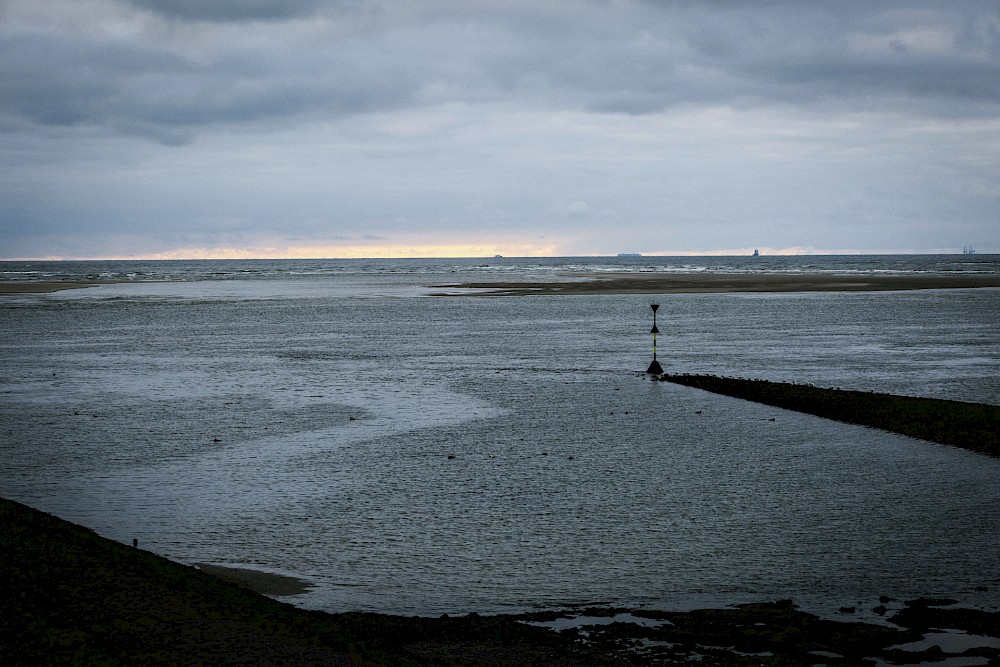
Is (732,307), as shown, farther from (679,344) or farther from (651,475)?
(651,475)

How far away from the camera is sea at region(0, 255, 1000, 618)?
44.4 feet

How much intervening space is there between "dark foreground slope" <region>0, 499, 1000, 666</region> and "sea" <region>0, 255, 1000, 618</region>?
0.84 meters

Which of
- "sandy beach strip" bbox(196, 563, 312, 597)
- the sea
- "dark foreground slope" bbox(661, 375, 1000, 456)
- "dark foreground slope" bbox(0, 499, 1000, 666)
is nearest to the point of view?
"dark foreground slope" bbox(0, 499, 1000, 666)

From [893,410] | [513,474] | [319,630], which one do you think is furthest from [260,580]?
[893,410]

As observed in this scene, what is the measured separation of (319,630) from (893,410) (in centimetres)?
1965

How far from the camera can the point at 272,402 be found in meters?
30.3

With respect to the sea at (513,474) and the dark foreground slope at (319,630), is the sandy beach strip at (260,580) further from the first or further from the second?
the dark foreground slope at (319,630)

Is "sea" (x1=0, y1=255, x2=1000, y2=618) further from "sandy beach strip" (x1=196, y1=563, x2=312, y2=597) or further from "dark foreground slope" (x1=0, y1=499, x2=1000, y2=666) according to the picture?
"dark foreground slope" (x1=0, y1=499, x2=1000, y2=666)

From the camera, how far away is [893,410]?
25.7 m

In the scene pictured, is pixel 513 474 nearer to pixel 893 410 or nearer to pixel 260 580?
pixel 260 580

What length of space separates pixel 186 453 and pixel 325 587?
10418mm

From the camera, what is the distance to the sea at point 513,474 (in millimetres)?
13547

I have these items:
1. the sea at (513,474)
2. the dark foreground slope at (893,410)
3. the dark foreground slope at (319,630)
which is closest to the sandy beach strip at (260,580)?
the sea at (513,474)

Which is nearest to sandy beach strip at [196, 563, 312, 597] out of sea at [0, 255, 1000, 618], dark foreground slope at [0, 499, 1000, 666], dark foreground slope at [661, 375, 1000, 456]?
sea at [0, 255, 1000, 618]
